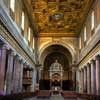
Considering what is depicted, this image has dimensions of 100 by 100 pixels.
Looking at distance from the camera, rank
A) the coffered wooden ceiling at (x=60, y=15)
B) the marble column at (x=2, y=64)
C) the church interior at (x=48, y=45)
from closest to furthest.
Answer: the marble column at (x=2, y=64) < the church interior at (x=48, y=45) < the coffered wooden ceiling at (x=60, y=15)

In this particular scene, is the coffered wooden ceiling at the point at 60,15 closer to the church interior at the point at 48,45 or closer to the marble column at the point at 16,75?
the church interior at the point at 48,45

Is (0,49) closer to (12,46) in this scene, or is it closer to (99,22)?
(12,46)

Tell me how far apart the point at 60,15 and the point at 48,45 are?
24.5 feet

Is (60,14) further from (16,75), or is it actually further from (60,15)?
(16,75)

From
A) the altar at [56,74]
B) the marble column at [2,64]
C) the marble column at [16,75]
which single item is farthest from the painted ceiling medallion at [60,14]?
the altar at [56,74]

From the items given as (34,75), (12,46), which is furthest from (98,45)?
(34,75)

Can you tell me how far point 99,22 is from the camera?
18.5 meters

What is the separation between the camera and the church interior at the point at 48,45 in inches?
665

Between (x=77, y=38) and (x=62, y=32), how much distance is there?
87.8 inches

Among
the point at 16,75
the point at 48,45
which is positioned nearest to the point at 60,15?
the point at 48,45

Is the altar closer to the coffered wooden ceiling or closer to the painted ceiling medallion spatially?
the coffered wooden ceiling

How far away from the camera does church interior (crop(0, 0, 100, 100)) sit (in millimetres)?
16886

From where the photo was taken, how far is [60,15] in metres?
27.2

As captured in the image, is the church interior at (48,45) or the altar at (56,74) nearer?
the church interior at (48,45)
